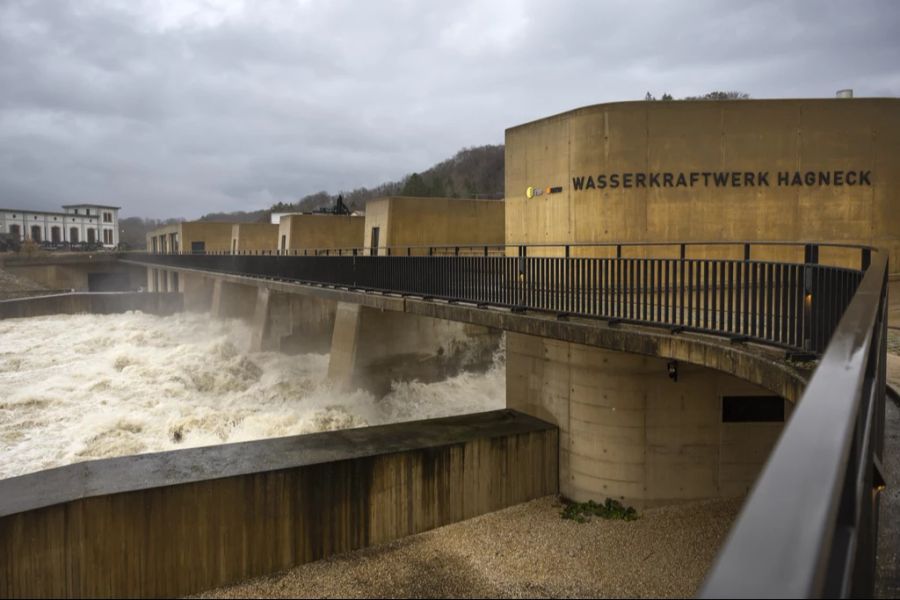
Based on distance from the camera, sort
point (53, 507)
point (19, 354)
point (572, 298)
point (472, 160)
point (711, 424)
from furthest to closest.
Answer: point (472, 160) → point (19, 354) → point (711, 424) → point (572, 298) → point (53, 507)

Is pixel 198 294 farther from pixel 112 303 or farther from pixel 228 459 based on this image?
pixel 228 459

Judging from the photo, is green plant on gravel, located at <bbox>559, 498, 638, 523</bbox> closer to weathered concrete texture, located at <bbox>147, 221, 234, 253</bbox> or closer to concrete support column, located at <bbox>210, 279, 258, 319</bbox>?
concrete support column, located at <bbox>210, 279, 258, 319</bbox>

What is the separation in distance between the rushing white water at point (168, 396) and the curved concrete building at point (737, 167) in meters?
9.43

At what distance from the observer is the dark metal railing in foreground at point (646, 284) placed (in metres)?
6.55

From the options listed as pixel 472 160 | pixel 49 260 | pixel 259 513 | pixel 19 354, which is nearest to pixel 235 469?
pixel 259 513

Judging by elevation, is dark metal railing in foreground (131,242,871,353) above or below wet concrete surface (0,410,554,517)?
above

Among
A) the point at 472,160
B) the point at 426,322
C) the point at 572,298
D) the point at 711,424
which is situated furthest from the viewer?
the point at 472,160

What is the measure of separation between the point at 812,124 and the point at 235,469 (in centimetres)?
1230

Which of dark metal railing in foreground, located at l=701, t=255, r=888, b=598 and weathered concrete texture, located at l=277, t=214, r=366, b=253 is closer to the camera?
dark metal railing in foreground, located at l=701, t=255, r=888, b=598

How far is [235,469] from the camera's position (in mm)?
9359

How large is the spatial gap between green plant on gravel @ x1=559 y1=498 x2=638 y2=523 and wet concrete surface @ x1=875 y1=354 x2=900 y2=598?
5.70 metres

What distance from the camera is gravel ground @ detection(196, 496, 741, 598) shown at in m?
8.83

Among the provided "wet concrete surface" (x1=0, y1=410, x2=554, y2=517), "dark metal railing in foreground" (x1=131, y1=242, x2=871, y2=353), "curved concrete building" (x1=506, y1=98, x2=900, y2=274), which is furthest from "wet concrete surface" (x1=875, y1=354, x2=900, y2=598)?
"curved concrete building" (x1=506, y1=98, x2=900, y2=274)

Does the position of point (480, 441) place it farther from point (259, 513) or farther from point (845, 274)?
point (845, 274)
